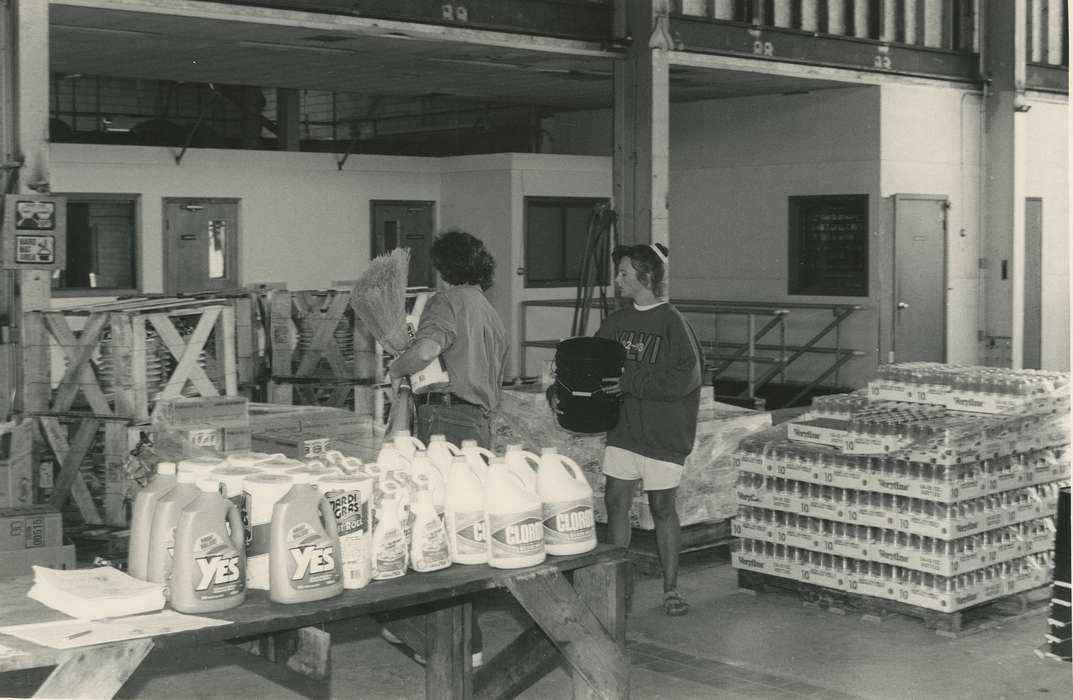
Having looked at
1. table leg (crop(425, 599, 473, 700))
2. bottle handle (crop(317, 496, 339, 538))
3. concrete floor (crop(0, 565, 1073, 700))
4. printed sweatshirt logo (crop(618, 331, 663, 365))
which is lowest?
concrete floor (crop(0, 565, 1073, 700))

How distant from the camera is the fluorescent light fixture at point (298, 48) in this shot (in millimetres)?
11789

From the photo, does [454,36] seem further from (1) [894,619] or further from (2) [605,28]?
(1) [894,619]

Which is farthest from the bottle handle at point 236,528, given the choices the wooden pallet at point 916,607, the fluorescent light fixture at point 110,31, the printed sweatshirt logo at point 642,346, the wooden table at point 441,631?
the fluorescent light fixture at point 110,31

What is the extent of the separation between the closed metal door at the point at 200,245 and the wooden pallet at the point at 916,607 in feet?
31.6

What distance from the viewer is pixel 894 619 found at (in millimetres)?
7000

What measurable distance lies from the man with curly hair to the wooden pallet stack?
2479mm

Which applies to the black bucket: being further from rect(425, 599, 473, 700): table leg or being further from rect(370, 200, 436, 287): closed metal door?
rect(370, 200, 436, 287): closed metal door

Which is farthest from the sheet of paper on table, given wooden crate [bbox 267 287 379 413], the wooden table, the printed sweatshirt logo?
wooden crate [bbox 267 287 379 413]

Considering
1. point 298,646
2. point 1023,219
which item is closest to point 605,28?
point 1023,219

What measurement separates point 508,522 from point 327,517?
60cm

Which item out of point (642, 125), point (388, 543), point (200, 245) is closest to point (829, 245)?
point (642, 125)

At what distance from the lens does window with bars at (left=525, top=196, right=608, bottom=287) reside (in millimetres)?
17391

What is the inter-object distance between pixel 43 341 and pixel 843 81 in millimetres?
8673

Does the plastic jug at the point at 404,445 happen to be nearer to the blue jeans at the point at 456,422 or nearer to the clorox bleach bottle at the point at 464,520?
the clorox bleach bottle at the point at 464,520
